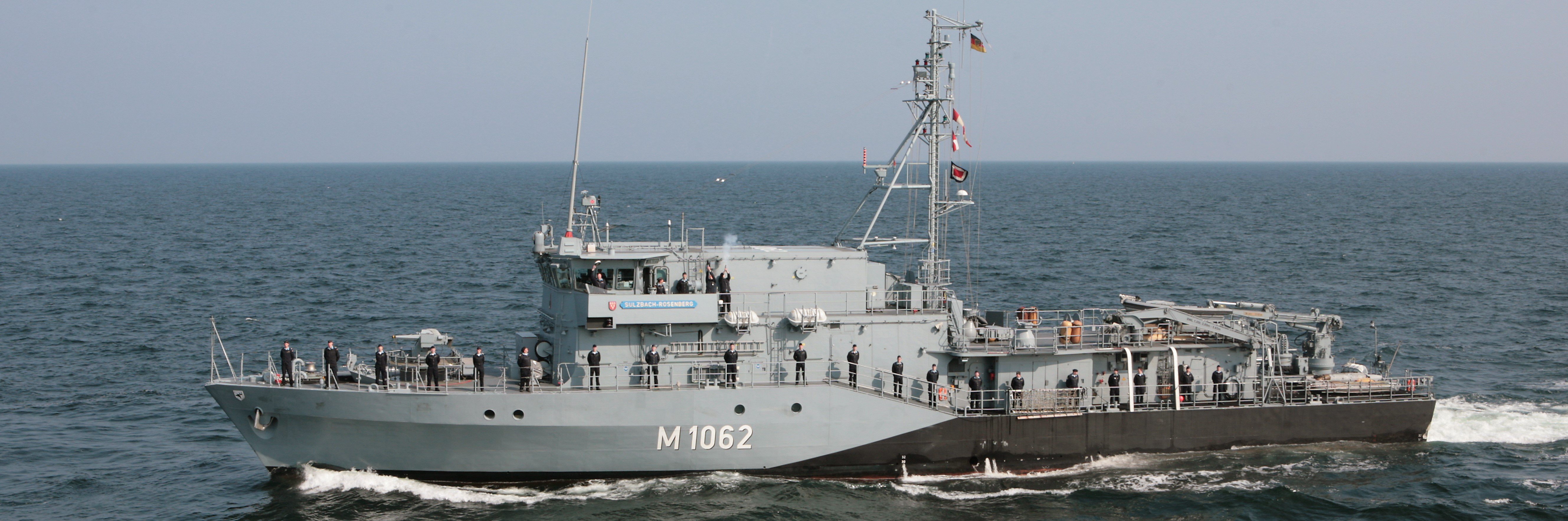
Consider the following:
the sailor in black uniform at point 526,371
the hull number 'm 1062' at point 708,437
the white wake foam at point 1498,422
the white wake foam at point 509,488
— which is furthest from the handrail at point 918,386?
the white wake foam at point 509,488

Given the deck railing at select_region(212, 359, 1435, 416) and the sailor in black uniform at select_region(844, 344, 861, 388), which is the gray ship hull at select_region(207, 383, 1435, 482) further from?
the sailor in black uniform at select_region(844, 344, 861, 388)

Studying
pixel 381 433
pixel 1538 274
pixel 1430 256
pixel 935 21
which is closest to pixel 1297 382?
pixel 935 21

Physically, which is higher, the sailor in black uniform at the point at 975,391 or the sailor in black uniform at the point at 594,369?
the sailor in black uniform at the point at 594,369

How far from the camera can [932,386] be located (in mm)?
22594

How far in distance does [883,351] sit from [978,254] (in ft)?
105

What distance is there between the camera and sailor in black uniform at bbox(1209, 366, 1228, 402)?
2367 centimetres

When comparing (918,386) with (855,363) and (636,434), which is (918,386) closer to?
(855,363)

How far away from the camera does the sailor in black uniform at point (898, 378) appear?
22062 mm

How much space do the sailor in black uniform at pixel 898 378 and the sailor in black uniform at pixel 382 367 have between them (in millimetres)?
9141

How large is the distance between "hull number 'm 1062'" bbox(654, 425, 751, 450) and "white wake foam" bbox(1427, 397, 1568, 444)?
1466 centimetres

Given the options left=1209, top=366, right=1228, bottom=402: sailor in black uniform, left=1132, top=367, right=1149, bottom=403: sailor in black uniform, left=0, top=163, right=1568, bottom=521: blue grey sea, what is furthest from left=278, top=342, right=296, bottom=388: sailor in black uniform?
left=1209, top=366, right=1228, bottom=402: sailor in black uniform

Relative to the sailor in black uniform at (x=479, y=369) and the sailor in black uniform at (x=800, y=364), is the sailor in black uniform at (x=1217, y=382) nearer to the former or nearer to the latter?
the sailor in black uniform at (x=800, y=364)

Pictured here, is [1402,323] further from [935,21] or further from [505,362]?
[505,362]

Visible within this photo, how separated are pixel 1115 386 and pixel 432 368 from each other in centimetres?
1286
